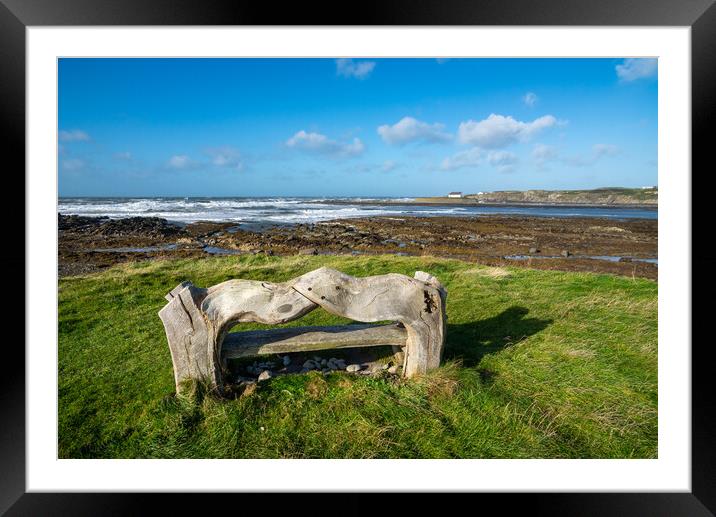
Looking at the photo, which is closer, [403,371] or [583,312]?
[403,371]

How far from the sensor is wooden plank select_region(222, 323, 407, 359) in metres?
3.87

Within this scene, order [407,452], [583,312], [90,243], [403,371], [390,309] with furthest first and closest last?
[90,243] < [583,312] < [403,371] < [390,309] < [407,452]

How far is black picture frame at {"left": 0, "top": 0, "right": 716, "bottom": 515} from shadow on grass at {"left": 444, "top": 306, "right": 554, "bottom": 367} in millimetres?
2211

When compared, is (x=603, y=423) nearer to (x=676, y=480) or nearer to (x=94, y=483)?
(x=676, y=480)

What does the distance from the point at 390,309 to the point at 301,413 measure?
1.41 metres

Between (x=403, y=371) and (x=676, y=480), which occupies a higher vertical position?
(x=403, y=371)

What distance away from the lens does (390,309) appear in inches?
147

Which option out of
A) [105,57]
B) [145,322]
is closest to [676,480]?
[105,57]

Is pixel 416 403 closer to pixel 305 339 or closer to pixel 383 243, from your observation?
pixel 305 339

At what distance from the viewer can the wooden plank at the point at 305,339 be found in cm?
387

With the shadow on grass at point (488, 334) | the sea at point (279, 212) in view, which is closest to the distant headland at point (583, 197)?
the sea at point (279, 212)

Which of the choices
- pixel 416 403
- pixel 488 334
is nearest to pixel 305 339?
pixel 416 403
